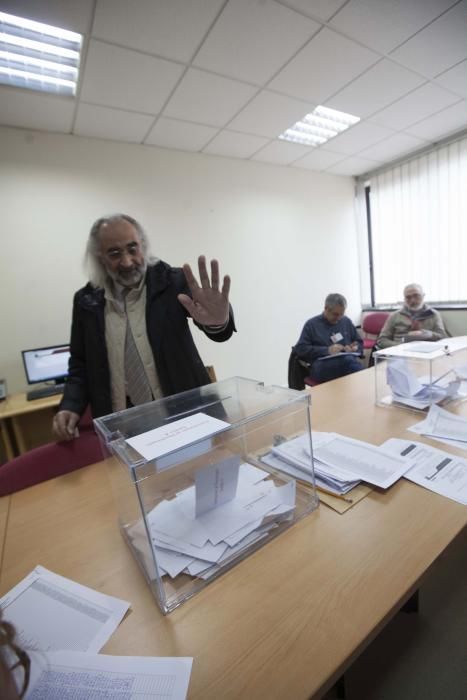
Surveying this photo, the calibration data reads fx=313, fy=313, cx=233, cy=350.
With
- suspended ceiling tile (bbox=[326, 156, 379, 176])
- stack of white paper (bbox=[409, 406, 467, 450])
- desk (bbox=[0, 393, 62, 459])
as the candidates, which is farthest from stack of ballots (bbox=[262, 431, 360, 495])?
suspended ceiling tile (bbox=[326, 156, 379, 176])

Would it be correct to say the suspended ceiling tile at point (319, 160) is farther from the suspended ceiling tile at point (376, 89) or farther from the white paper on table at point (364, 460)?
the white paper on table at point (364, 460)

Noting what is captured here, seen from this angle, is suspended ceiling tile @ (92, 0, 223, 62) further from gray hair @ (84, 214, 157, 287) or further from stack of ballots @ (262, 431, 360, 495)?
stack of ballots @ (262, 431, 360, 495)

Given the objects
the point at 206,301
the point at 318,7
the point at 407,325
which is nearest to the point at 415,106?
the point at 318,7

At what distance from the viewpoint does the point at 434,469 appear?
84cm

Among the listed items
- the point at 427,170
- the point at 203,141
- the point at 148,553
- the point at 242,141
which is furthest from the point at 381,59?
the point at 148,553

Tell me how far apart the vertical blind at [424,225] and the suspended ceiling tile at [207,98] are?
2639 millimetres

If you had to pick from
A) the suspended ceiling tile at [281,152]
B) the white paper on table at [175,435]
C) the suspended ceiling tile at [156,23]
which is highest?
the suspended ceiling tile at [281,152]

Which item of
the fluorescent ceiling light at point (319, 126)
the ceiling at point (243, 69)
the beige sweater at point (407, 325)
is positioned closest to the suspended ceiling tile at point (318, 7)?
the ceiling at point (243, 69)

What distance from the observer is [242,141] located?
3.10m

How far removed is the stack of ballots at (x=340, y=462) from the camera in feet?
2.65

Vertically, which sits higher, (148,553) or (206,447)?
(206,447)

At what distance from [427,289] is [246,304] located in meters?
2.39

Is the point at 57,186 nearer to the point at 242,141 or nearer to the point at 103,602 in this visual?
the point at 242,141

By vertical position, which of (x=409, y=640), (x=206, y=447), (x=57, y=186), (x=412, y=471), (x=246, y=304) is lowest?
(x=409, y=640)
